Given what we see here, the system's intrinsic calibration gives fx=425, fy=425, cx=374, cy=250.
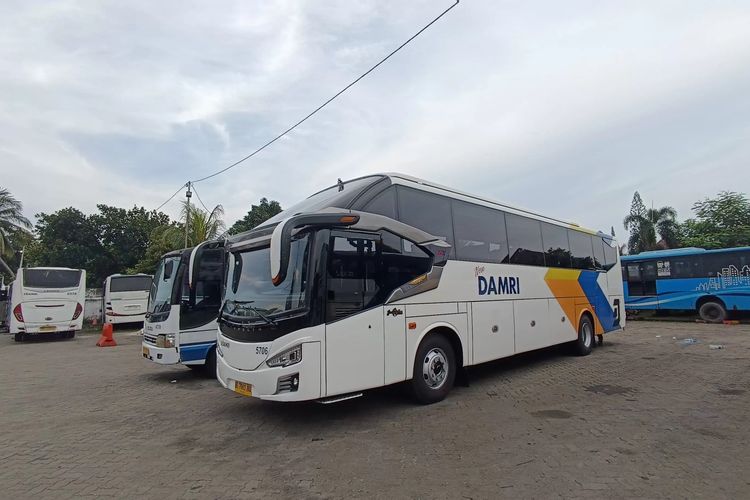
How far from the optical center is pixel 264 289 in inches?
216

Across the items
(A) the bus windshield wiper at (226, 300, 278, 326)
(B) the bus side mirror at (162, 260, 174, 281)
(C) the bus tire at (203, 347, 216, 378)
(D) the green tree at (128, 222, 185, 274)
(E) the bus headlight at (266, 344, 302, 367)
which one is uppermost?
(D) the green tree at (128, 222, 185, 274)

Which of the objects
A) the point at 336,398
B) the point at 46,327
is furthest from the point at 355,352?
the point at 46,327

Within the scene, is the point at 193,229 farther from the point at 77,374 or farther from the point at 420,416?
the point at 420,416

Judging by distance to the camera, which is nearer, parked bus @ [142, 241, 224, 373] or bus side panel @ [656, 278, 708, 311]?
parked bus @ [142, 241, 224, 373]

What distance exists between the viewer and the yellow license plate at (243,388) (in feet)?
→ 17.1

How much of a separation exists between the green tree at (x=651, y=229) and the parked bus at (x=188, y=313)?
3756cm

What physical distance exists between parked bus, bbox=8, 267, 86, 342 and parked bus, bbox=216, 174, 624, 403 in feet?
53.0

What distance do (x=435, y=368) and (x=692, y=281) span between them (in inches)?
Answer: 678

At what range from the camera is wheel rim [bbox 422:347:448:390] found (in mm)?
6310

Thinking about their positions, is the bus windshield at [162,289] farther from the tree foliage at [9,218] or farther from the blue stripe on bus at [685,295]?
the tree foliage at [9,218]

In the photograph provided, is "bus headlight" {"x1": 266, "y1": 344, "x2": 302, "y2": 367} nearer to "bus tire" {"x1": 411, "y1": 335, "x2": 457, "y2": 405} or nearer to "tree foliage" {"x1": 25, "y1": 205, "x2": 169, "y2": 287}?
"bus tire" {"x1": 411, "y1": 335, "x2": 457, "y2": 405}

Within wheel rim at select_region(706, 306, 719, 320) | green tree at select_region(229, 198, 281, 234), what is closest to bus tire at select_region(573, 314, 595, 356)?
wheel rim at select_region(706, 306, 719, 320)

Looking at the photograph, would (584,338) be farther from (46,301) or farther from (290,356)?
(46,301)

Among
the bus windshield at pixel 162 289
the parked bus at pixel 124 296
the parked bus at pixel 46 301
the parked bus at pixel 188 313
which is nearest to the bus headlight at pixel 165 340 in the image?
the parked bus at pixel 188 313
